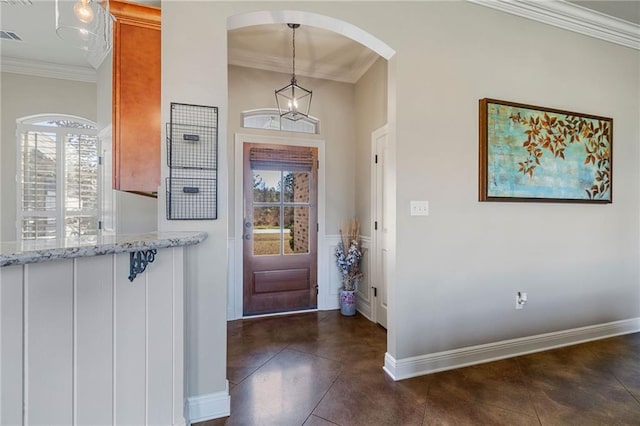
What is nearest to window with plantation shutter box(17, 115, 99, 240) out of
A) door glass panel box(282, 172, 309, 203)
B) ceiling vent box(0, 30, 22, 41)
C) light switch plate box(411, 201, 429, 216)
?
ceiling vent box(0, 30, 22, 41)

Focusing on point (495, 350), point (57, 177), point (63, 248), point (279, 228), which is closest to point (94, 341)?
point (63, 248)

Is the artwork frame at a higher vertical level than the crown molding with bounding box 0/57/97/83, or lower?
lower

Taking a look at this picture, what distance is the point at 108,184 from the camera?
121 inches

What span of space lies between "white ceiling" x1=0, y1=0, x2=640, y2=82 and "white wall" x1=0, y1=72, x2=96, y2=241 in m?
0.19

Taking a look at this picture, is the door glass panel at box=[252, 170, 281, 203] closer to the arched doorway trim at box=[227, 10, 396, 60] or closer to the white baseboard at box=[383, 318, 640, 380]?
the arched doorway trim at box=[227, 10, 396, 60]

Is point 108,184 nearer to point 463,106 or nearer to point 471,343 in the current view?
point 463,106

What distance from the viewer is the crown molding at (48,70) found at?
3.15m

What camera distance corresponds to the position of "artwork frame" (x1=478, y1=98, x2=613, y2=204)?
2.31m

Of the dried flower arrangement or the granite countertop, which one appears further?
the dried flower arrangement

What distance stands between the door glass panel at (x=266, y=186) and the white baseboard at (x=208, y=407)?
2.06 metres

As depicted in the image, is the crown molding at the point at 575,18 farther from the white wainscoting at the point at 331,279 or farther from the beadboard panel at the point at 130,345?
the beadboard panel at the point at 130,345

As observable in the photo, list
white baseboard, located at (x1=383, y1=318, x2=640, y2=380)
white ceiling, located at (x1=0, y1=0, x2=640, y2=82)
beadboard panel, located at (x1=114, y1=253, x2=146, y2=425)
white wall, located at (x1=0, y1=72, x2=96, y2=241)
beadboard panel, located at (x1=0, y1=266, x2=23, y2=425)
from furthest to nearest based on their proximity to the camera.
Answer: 1. white wall, located at (x1=0, y1=72, x2=96, y2=241)
2. white ceiling, located at (x1=0, y1=0, x2=640, y2=82)
3. white baseboard, located at (x1=383, y1=318, x2=640, y2=380)
4. beadboard panel, located at (x1=114, y1=253, x2=146, y2=425)
5. beadboard panel, located at (x1=0, y1=266, x2=23, y2=425)

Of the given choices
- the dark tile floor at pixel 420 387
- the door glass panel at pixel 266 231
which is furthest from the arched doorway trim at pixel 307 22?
the dark tile floor at pixel 420 387

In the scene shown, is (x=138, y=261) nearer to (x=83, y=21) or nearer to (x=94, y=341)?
(x=94, y=341)
